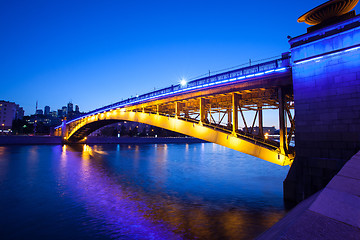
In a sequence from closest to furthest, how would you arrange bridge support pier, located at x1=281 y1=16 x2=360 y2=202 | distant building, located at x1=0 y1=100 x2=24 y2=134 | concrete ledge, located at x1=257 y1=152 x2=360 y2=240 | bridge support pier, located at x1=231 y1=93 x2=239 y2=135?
concrete ledge, located at x1=257 y1=152 x2=360 y2=240, bridge support pier, located at x1=281 y1=16 x2=360 y2=202, bridge support pier, located at x1=231 y1=93 x2=239 y2=135, distant building, located at x1=0 y1=100 x2=24 y2=134

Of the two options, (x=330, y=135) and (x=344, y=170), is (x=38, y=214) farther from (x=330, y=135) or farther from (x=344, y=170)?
(x=330, y=135)

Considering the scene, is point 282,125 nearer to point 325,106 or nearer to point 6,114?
point 325,106

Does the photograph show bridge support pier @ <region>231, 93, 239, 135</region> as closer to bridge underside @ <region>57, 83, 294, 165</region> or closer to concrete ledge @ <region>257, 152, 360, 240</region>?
bridge underside @ <region>57, 83, 294, 165</region>

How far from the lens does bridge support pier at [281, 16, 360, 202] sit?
32.8 feet

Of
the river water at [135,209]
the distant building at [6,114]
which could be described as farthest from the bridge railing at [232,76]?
the distant building at [6,114]

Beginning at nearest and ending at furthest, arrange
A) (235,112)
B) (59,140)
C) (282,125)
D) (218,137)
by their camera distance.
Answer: (282,125)
(235,112)
(218,137)
(59,140)

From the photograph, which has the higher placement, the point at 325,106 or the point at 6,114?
the point at 6,114

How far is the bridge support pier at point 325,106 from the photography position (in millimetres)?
9984

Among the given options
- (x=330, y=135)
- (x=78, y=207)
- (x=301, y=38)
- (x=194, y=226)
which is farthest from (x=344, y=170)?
(x=78, y=207)

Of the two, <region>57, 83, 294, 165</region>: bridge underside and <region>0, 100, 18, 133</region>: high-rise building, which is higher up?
<region>0, 100, 18, 133</region>: high-rise building

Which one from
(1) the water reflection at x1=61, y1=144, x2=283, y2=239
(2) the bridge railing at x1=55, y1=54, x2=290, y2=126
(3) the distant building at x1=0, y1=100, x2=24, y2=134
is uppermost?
(3) the distant building at x1=0, y1=100, x2=24, y2=134

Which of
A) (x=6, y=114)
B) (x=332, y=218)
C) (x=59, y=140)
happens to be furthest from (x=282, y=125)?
(x=6, y=114)

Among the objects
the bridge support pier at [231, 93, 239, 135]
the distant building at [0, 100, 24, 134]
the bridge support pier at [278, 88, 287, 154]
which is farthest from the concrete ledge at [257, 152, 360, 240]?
the distant building at [0, 100, 24, 134]

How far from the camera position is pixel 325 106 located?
424 inches
